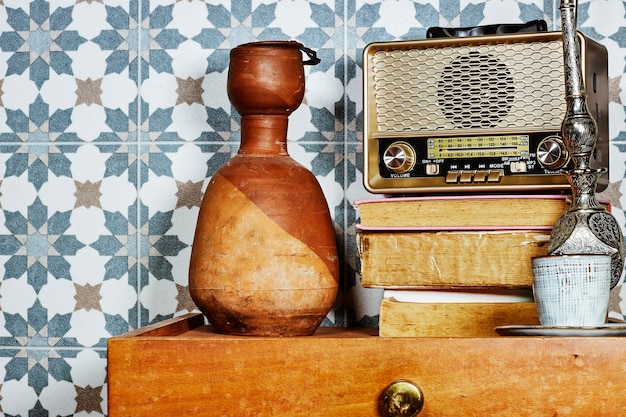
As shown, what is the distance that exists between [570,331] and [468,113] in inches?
11.6

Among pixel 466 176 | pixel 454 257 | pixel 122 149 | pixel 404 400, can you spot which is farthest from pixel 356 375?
pixel 122 149

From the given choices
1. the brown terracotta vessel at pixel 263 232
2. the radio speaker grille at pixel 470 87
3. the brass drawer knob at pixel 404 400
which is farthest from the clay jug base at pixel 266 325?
the radio speaker grille at pixel 470 87

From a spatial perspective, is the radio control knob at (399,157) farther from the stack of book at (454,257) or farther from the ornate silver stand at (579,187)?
the ornate silver stand at (579,187)

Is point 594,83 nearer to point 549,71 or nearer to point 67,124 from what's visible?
point 549,71

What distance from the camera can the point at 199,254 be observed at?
98 centimetres

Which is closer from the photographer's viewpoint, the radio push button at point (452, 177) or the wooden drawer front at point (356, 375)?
the wooden drawer front at point (356, 375)

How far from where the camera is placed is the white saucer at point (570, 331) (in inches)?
33.0

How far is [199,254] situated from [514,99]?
0.42 metres

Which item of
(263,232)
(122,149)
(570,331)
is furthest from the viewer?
(122,149)

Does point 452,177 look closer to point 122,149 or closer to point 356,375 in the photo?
point 356,375

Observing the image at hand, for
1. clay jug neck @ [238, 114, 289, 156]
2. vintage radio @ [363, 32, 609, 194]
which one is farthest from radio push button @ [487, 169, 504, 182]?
clay jug neck @ [238, 114, 289, 156]

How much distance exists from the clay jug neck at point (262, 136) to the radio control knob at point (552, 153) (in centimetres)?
31

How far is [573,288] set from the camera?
2.79 ft


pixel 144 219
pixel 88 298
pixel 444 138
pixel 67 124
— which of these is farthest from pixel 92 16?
pixel 444 138
